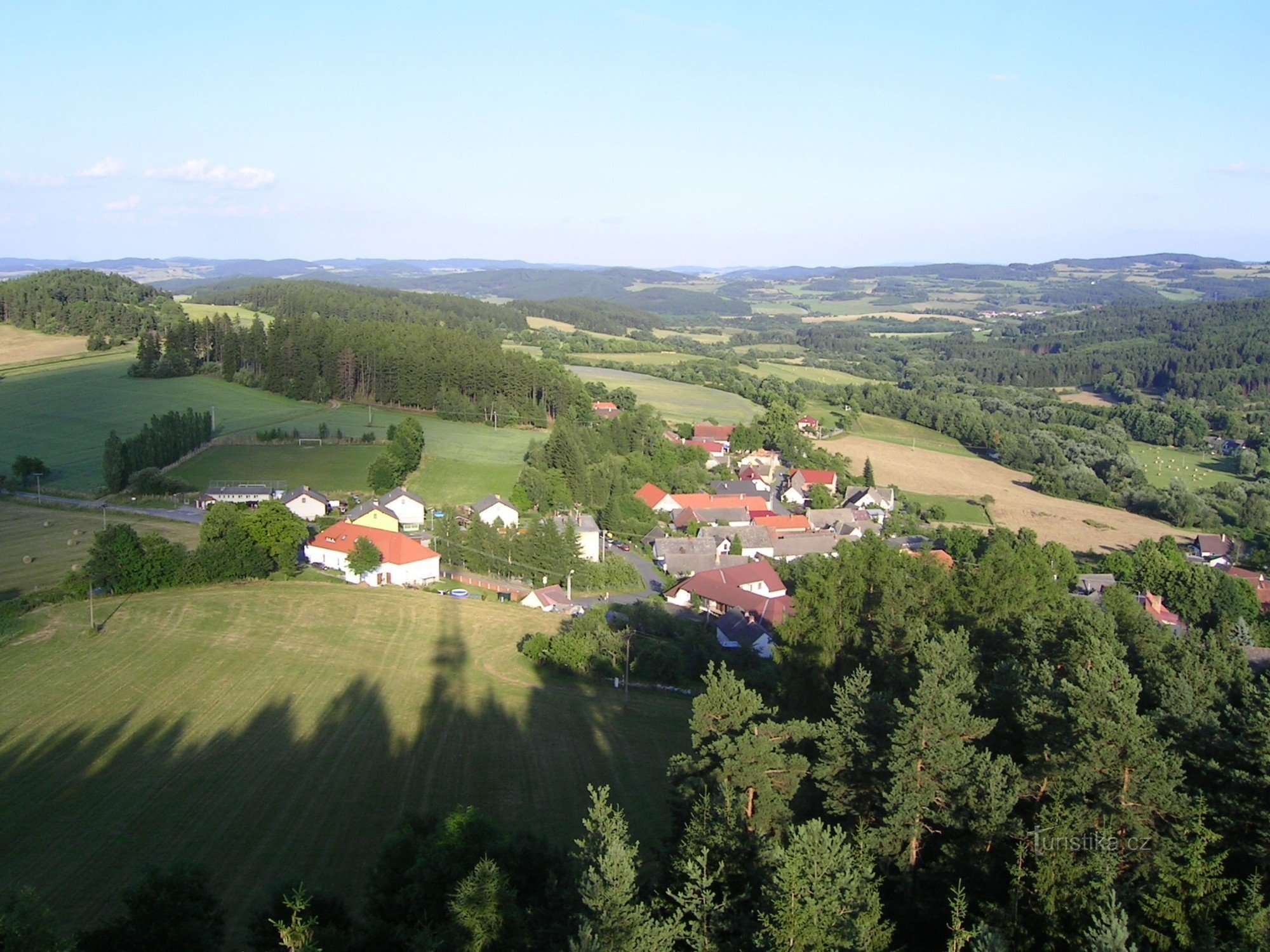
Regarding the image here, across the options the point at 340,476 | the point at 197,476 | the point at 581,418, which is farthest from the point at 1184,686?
the point at 581,418

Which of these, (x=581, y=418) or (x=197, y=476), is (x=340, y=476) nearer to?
(x=197, y=476)

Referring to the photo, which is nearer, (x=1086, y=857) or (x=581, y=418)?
(x=1086, y=857)

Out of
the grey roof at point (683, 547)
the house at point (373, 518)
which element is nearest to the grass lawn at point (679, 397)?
the grey roof at point (683, 547)

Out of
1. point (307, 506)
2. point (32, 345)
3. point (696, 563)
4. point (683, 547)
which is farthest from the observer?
point (32, 345)

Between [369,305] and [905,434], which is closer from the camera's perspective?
[905,434]

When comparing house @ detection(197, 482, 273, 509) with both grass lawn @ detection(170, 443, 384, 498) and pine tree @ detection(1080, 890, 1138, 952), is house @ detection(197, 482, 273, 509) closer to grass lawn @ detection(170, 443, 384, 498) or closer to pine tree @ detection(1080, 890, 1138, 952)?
grass lawn @ detection(170, 443, 384, 498)

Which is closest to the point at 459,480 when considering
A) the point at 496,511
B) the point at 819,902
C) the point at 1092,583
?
the point at 496,511

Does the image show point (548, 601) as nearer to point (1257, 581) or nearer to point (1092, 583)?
point (1092, 583)

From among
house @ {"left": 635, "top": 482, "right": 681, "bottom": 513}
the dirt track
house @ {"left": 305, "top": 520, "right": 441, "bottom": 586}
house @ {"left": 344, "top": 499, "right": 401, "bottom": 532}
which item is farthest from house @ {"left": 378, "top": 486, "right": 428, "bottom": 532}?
the dirt track
